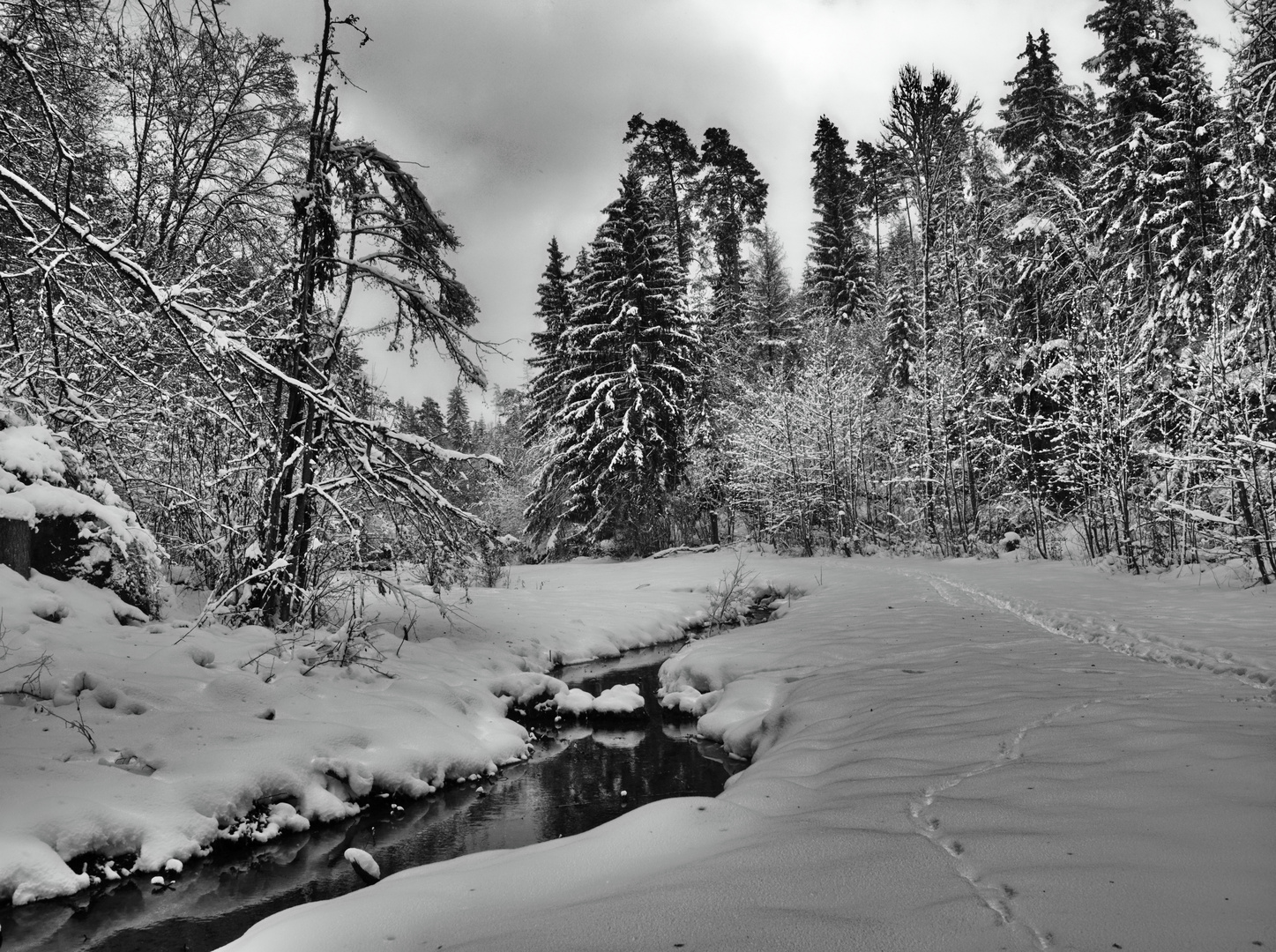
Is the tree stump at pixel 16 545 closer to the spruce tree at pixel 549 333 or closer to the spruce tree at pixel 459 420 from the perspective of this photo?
the spruce tree at pixel 549 333

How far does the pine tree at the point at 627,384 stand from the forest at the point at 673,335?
0.43 feet

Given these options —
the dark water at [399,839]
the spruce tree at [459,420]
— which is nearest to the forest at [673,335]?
the dark water at [399,839]

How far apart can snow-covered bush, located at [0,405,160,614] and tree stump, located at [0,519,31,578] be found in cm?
9

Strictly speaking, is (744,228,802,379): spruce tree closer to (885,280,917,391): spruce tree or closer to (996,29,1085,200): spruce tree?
(885,280,917,391): spruce tree

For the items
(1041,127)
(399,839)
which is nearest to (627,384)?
(1041,127)

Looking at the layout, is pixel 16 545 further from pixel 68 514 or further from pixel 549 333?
pixel 549 333

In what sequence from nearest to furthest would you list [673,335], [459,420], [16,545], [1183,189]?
[16,545] < [1183,189] < [673,335] < [459,420]

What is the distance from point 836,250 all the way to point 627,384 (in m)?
17.8

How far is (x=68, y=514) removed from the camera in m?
5.65

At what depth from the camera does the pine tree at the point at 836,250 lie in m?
32.2

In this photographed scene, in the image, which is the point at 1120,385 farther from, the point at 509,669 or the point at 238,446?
the point at 238,446

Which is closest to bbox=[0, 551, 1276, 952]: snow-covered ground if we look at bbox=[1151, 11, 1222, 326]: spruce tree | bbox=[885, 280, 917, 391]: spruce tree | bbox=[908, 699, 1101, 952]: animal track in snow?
bbox=[908, 699, 1101, 952]: animal track in snow

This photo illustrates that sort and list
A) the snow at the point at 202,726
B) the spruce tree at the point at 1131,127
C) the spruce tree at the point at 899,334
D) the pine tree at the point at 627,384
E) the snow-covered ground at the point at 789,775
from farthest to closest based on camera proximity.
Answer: the spruce tree at the point at 899,334 → the pine tree at the point at 627,384 → the spruce tree at the point at 1131,127 → the snow at the point at 202,726 → the snow-covered ground at the point at 789,775

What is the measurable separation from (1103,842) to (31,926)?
487 centimetres
